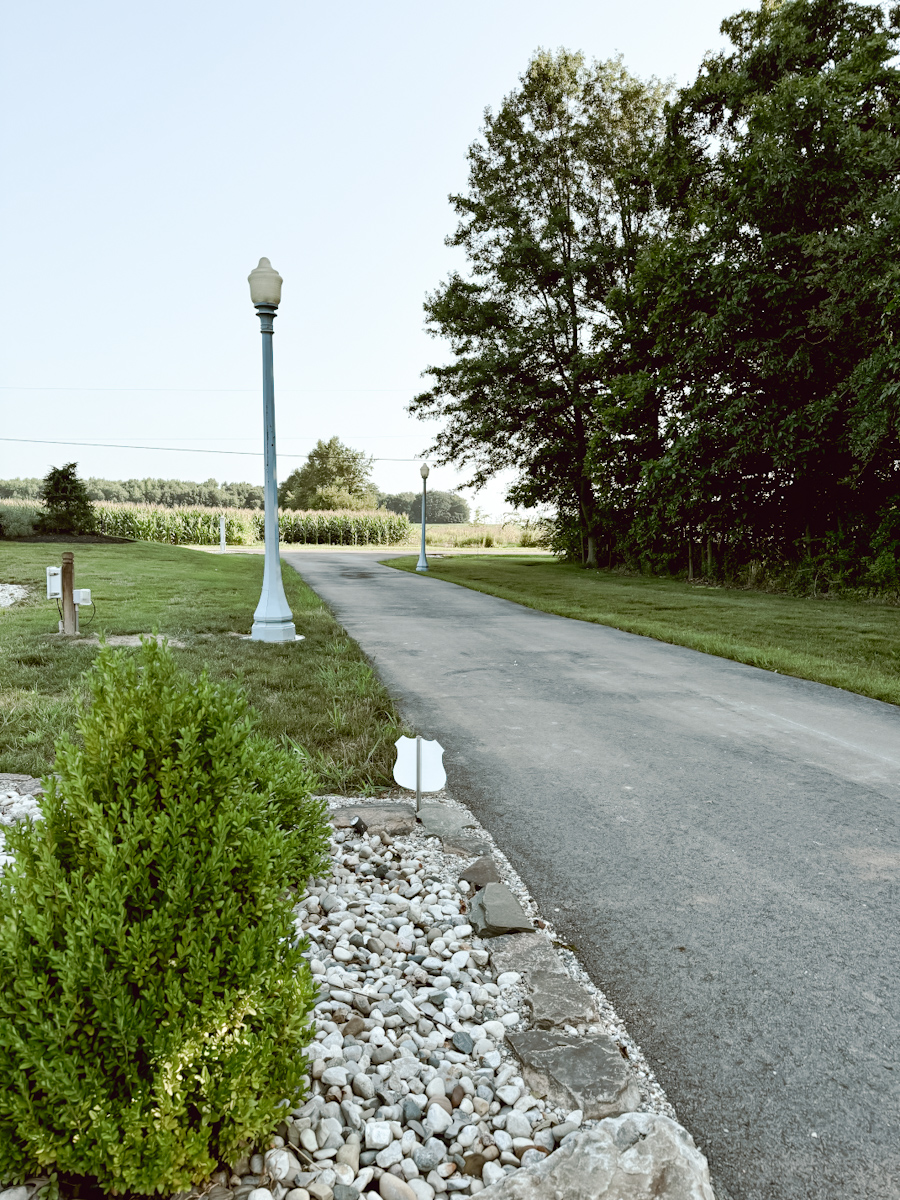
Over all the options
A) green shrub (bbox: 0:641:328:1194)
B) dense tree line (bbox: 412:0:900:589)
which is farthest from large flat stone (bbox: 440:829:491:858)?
dense tree line (bbox: 412:0:900:589)

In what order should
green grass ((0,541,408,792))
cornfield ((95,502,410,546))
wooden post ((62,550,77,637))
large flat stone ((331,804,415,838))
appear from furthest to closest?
cornfield ((95,502,410,546)), wooden post ((62,550,77,637)), green grass ((0,541,408,792)), large flat stone ((331,804,415,838))

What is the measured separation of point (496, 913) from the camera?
8.35ft

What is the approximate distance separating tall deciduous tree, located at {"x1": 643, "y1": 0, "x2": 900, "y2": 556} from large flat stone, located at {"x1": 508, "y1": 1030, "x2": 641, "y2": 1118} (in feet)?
39.2

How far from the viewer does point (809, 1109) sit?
5.95 feet

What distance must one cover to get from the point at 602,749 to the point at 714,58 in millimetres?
19745

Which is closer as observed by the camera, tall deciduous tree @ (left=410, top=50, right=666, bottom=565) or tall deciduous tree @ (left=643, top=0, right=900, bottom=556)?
tall deciduous tree @ (left=643, top=0, right=900, bottom=556)

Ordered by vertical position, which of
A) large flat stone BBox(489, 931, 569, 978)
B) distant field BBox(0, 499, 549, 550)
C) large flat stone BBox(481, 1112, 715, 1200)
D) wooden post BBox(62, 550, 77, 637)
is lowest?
large flat stone BBox(489, 931, 569, 978)

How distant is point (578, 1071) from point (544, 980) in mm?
391

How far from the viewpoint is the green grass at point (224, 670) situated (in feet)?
13.9

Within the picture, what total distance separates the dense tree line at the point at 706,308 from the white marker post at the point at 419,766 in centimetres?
1088

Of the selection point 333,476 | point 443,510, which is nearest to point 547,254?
point 333,476

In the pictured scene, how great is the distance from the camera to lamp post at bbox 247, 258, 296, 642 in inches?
312

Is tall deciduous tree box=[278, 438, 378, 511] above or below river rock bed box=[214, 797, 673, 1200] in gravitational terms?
above

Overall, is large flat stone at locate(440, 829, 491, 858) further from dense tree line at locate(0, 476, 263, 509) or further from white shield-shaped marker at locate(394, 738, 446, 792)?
dense tree line at locate(0, 476, 263, 509)
